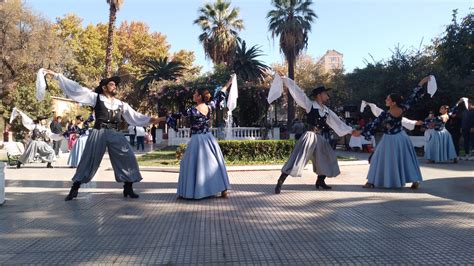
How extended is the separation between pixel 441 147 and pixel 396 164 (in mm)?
6534

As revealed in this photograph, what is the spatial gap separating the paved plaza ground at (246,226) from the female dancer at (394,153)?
280mm

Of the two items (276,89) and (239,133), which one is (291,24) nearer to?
(239,133)

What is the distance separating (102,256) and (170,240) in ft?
2.67

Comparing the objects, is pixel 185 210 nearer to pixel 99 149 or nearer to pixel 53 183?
pixel 99 149

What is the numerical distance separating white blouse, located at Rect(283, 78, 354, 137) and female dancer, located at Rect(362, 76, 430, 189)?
51 centimetres

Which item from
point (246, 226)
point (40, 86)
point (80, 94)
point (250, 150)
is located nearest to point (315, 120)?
point (246, 226)

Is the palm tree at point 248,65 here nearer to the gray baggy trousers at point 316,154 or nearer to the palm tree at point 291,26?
the palm tree at point 291,26

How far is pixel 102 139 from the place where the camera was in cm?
754

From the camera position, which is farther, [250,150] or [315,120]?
[250,150]

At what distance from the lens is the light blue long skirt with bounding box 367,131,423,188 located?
8.38 meters

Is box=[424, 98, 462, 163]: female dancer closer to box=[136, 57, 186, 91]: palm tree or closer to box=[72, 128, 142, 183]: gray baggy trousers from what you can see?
box=[72, 128, 142, 183]: gray baggy trousers

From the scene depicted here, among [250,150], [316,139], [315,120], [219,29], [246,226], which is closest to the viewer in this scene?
[246,226]

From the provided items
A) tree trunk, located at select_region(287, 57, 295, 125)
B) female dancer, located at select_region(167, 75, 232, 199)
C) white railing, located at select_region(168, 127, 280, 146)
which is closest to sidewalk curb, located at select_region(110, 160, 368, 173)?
female dancer, located at select_region(167, 75, 232, 199)

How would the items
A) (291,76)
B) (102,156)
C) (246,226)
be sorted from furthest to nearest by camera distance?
(291,76)
(102,156)
(246,226)
